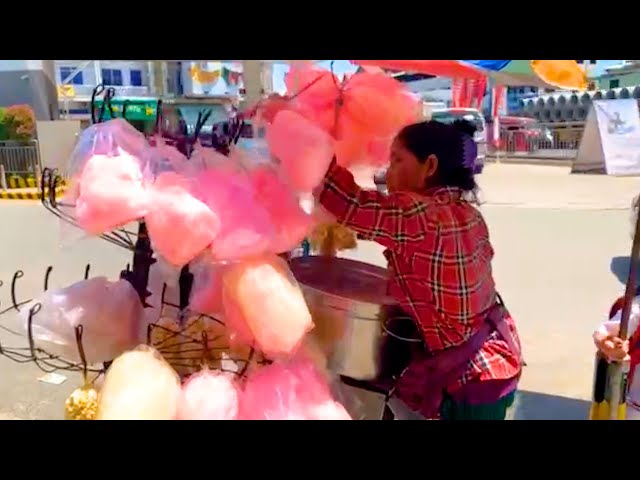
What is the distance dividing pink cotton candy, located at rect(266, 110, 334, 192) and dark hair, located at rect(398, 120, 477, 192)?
0.25 m

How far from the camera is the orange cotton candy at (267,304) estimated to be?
1395mm

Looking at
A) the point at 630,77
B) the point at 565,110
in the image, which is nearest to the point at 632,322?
the point at 630,77

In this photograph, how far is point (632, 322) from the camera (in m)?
1.92

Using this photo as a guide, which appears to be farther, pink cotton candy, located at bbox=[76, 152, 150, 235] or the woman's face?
the woman's face

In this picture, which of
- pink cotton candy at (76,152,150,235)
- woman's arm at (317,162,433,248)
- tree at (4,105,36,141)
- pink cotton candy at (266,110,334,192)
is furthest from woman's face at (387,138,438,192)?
tree at (4,105,36,141)

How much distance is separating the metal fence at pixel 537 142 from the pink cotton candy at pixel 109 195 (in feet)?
70.3

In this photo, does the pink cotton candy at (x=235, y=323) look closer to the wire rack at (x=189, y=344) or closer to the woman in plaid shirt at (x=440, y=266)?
the wire rack at (x=189, y=344)

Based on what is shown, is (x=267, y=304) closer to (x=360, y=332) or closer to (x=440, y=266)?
(x=360, y=332)

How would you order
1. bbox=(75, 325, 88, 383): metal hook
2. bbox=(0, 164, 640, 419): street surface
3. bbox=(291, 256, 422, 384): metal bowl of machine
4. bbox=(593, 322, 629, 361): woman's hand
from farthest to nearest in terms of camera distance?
1. bbox=(0, 164, 640, 419): street surface
2. bbox=(593, 322, 629, 361): woman's hand
3. bbox=(291, 256, 422, 384): metal bowl of machine
4. bbox=(75, 325, 88, 383): metal hook

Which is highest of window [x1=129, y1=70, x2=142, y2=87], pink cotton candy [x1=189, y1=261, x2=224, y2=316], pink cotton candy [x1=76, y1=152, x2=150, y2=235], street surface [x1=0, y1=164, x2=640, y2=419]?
window [x1=129, y1=70, x2=142, y2=87]

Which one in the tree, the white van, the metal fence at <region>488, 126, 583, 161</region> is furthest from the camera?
the metal fence at <region>488, 126, 583, 161</region>

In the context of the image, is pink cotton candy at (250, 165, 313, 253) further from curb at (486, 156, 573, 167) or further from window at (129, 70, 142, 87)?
window at (129, 70, 142, 87)

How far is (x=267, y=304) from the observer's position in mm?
1394

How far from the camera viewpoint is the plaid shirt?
1555mm
